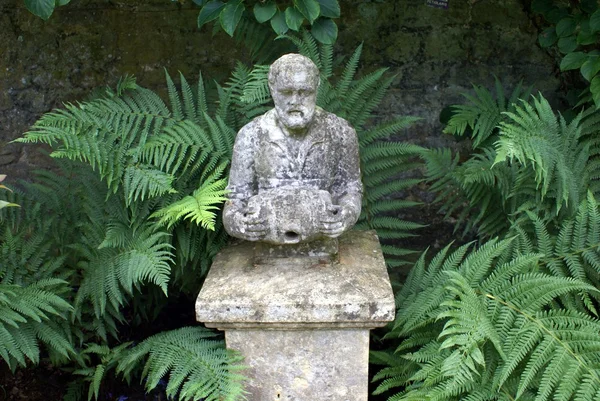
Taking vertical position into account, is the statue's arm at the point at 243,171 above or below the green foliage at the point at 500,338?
above

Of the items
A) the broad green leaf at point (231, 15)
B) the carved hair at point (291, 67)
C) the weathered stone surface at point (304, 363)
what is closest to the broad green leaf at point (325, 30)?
the broad green leaf at point (231, 15)

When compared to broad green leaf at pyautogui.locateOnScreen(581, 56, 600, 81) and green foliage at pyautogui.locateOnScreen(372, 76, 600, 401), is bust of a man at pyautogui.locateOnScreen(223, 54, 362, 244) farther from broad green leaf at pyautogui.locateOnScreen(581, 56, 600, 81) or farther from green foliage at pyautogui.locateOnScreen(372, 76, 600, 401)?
broad green leaf at pyautogui.locateOnScreen(581, 56, 600, 81)

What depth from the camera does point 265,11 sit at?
11.3ft

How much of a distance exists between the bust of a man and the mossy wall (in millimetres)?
1630

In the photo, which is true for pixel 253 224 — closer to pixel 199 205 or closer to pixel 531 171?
pixel 199 205

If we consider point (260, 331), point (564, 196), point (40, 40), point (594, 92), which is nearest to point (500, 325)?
point (564, 196)

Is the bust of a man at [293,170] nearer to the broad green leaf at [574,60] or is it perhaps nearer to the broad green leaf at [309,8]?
the broad green leaf at [309,8]

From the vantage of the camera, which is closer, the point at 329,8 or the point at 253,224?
the point at 253,224

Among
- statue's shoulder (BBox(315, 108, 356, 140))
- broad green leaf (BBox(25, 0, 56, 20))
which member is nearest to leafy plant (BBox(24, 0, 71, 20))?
broad green leaf (BBox(25, 0, 56, 20))

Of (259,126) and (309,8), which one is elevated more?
(309,8)

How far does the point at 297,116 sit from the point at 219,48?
190cm

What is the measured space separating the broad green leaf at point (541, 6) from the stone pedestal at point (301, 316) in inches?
79.5

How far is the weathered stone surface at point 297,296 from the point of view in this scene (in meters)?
2.74

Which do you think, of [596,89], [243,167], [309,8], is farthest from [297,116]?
[596,89]
